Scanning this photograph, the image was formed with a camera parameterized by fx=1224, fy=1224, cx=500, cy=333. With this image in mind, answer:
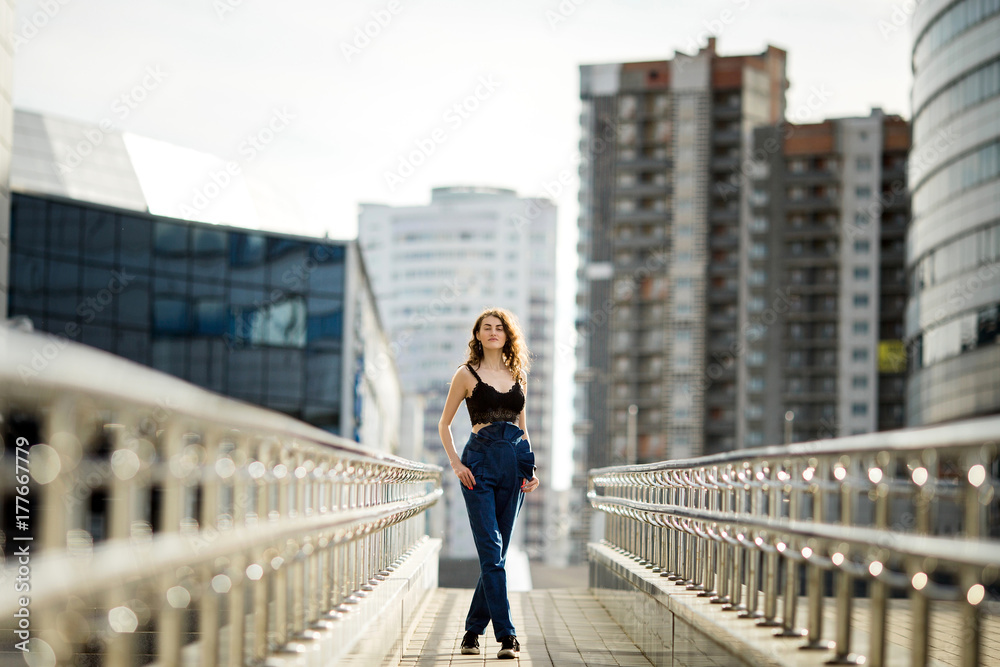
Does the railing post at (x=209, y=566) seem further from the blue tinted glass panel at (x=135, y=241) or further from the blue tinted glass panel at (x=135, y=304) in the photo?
the blue tinted glass panel at (x=135, y=241)

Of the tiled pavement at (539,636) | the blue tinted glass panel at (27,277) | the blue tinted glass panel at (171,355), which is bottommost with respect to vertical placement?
the tiled pavement at (539,636)

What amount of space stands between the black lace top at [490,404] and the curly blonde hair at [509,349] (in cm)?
15

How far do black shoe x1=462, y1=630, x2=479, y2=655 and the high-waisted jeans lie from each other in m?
0.04

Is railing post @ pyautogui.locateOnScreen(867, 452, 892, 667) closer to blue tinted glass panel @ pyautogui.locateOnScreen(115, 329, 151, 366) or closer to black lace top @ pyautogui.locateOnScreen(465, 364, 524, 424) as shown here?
black lace top @ pyautogui.locateOnScreen(465, 364, 524, 424)

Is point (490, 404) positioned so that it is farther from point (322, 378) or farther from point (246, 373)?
point (322, 378)

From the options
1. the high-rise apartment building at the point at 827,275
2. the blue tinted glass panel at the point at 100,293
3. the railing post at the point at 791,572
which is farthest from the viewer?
the high-rise apartment building at the point at 827,275

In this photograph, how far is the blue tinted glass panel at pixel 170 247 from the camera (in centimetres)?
3456

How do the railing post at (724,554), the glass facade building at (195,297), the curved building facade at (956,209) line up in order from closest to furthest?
the railing post at (724,554), the glass facade building at (195,297), the curved building facade at (956,209)

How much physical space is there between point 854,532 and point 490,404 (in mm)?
3409

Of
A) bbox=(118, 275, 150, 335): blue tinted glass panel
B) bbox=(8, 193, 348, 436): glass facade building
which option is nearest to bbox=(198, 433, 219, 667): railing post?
bbox=(8, 193, 348, 436): glass facade building

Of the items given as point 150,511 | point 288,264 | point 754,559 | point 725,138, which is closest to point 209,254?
point 288,264

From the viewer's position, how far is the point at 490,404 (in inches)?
287

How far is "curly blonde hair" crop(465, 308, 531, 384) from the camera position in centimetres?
745

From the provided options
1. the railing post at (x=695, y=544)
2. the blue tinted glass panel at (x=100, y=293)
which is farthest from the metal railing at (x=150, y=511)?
the blue tinted glass panel at (x=100, y=293)
